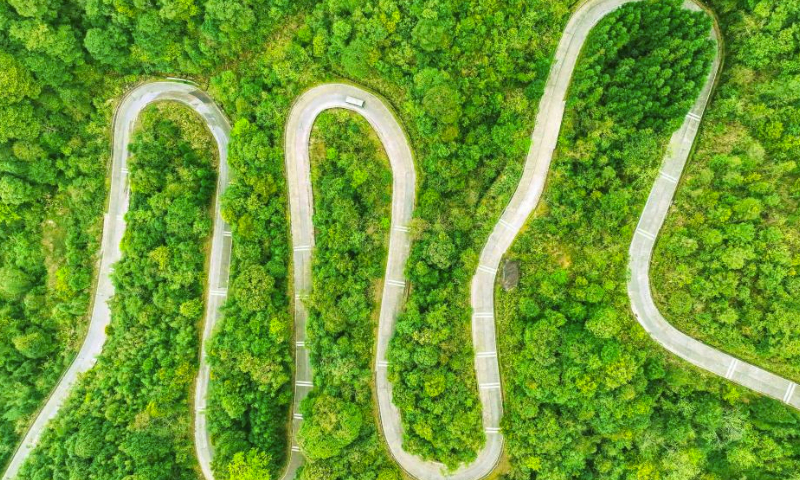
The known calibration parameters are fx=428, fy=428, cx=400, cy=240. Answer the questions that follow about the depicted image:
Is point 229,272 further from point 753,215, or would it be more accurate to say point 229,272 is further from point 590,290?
point 753,215

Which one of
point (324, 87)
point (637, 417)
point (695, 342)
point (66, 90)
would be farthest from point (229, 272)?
point (695, 342)

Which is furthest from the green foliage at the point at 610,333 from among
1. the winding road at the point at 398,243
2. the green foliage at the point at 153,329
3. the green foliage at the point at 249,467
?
the green foliage at the point at 153,329

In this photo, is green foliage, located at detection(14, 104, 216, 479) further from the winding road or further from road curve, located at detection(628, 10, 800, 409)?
road curve, located at detection(628, 10, 800, 409)

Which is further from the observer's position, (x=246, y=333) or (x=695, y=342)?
(x=246, y=333)

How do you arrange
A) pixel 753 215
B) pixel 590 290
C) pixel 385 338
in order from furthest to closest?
pixel 385 338 < pixel 590 290 < pixel 753 215

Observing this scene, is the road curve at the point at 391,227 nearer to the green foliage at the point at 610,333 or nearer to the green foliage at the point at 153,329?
the green foliage at the point at 153,329

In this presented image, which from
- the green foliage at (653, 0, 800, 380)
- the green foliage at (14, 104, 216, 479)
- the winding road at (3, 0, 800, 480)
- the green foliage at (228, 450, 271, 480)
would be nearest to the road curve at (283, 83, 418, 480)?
the winding road at (3, 0, 800, 480)

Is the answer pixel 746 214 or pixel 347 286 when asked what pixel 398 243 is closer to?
pixel 347 286
